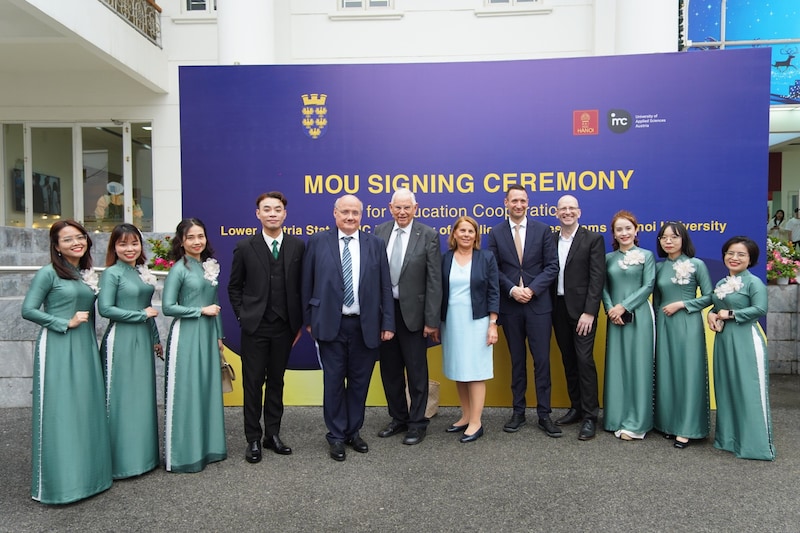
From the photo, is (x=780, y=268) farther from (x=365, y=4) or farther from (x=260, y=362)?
(x=365, y=4)

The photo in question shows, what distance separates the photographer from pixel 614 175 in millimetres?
4855

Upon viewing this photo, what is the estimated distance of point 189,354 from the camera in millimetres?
3564

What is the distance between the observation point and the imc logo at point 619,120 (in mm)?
4816

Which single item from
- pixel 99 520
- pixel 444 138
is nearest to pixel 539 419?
pixel 444 138

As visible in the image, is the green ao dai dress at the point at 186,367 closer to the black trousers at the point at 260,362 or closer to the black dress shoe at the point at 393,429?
the black trousers at the point at 260,362

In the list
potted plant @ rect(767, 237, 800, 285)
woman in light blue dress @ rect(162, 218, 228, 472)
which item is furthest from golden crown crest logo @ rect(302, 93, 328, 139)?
potted plant @ rect(767, 237, 800, 285)

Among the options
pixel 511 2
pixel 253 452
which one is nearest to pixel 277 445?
pixel 253 452

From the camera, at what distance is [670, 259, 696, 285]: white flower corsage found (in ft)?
12.9

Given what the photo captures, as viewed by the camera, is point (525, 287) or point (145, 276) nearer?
point (145, 276)

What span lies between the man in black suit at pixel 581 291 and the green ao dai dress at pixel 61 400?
10.5ft

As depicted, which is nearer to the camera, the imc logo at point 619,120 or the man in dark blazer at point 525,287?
the man in dark blazer at point 525,287

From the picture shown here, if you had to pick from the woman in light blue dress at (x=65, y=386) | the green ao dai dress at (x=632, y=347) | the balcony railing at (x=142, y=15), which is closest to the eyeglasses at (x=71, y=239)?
the woman in light blue dress at (x=65, y=386)

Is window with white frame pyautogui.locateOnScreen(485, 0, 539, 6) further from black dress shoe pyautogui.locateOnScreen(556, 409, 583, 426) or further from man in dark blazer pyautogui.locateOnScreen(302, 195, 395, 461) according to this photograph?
black dress shoe pyautogui.locateOnScreen(556, 409, 583, 426)

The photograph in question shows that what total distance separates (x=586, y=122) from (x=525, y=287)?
1.68 metres
